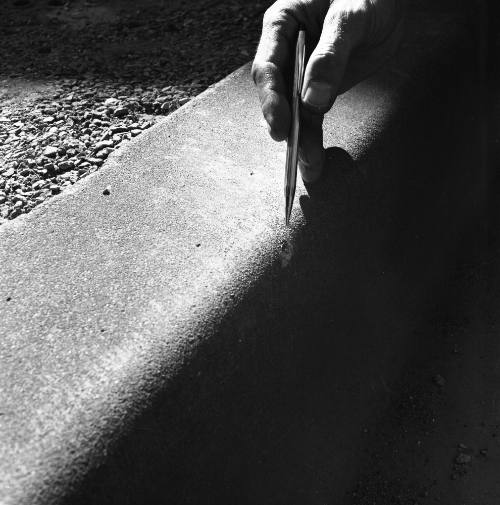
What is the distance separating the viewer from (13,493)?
0.77 m

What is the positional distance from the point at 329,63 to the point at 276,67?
91 millimetres

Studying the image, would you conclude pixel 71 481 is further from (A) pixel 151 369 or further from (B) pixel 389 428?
(B) pixel 389 428

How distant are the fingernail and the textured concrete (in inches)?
6.6

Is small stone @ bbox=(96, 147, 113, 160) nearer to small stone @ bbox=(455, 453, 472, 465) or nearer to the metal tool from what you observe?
the metal tool

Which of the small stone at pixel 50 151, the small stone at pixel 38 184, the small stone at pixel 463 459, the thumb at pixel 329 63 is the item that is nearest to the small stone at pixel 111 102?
the small stone at pixel 50 151

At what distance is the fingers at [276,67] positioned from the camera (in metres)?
1.14

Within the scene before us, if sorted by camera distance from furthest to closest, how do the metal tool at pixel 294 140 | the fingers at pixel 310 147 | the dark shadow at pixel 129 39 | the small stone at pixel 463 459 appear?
the dark shadow at pixel 129 39, the small stone at pixel 463 459, the fingers at pixel 310 147, the metal tool at pixel 294 140

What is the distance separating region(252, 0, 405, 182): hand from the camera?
3.77 ft

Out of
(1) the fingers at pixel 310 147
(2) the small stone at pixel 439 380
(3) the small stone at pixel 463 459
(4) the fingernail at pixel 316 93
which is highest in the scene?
(4) the fingernail at pixel 316 93

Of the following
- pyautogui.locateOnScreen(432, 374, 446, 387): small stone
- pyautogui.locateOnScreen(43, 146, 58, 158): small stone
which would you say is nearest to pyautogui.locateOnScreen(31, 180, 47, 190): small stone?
pyautogui.locateOnScreen(43, 146, 58, 158): small stone

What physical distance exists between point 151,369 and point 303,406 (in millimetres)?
349

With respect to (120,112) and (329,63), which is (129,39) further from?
(329,63)

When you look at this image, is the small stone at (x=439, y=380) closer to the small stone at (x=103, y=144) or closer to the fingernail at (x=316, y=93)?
the fingernail at (x=316, y=93)

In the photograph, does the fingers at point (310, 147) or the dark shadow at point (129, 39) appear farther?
the dark shadow at point (129, 39)
